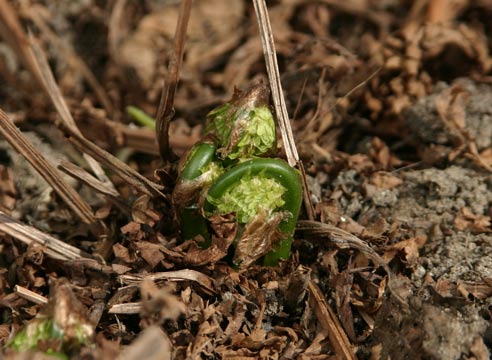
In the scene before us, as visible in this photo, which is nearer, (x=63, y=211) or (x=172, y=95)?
(x=172, y=95)

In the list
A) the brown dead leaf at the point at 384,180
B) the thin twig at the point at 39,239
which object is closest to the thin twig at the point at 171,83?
the thin twig at the point at 39,239

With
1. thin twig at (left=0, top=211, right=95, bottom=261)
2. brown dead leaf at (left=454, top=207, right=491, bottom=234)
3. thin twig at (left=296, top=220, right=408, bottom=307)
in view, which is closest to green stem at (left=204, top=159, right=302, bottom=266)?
thin twig at (left=296, top=220, right=408, bottom=307)

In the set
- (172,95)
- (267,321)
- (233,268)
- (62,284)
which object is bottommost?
(267,321)

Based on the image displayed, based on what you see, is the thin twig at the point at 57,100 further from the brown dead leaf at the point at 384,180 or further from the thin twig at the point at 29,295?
the brown dead leaf at the point at 384,180

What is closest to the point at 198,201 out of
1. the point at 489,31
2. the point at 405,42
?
the point at 405,42

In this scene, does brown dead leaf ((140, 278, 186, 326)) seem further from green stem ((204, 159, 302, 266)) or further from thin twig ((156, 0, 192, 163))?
thin twig ((156, 0, 192, 163))

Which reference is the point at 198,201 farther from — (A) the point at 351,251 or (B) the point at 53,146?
(B) the point at 53,146

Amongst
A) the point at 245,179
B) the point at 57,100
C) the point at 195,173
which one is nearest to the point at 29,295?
the point at 195,173

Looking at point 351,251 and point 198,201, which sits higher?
point 198,201
